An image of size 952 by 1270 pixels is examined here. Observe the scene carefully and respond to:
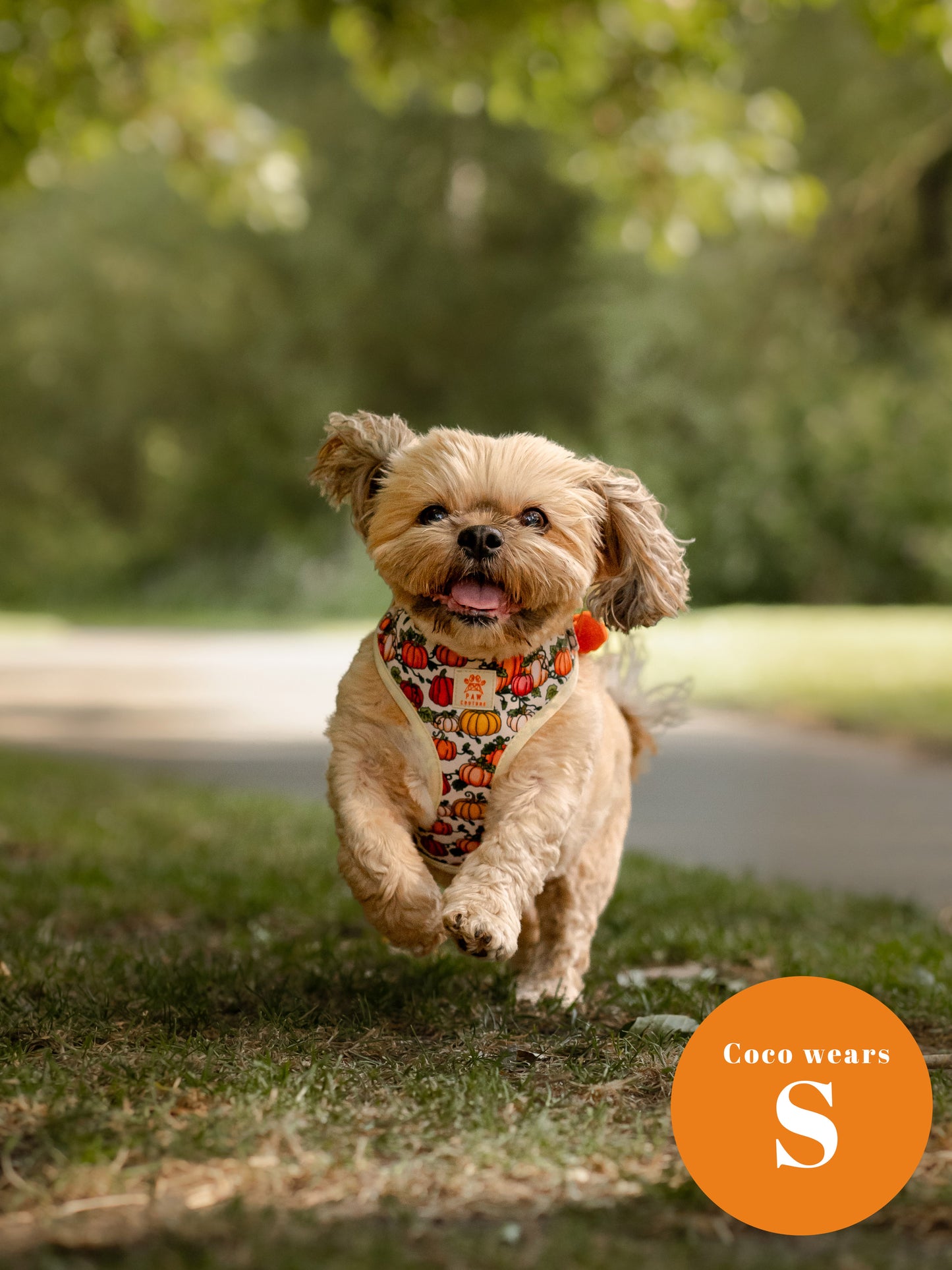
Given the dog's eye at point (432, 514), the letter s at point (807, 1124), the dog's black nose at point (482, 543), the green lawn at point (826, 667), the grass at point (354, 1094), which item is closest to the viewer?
the grass at point (354, 1094)

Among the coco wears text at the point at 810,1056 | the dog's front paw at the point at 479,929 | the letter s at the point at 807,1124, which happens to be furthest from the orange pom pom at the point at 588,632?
the letter s at the point at 807,1124

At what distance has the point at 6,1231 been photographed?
2.05 m

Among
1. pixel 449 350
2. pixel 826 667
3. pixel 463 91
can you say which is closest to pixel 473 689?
pixel 463 91

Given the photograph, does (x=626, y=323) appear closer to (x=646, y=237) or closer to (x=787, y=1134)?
(x=646, y=237)

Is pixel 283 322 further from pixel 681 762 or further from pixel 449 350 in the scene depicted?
pixel 681 762

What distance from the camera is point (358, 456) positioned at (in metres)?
3.35

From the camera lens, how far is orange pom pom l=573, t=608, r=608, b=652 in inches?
136

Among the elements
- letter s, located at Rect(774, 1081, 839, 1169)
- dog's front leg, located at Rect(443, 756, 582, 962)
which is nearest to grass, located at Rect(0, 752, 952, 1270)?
letter s, located at Rect(774, 1081, 839, 1169)

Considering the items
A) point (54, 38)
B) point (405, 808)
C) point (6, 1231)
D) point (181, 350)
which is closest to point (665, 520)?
point (405, 808)

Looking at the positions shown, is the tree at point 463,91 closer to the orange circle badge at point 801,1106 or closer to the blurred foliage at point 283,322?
the orange circle badge at point 801,1106

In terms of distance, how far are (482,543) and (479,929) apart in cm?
75

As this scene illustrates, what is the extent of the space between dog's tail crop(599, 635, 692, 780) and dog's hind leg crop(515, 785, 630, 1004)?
334mm

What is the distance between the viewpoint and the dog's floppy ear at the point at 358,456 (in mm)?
3305

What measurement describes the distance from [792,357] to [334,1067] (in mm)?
23105
